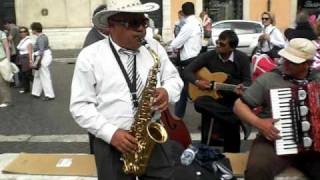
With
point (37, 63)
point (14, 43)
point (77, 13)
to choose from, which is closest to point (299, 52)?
point (37, 63)

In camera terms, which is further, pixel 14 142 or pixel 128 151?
pixel 14 142

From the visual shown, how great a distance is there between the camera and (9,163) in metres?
4.85

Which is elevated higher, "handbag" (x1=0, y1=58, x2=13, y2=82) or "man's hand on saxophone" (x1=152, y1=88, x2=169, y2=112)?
"man's hand on saxophone" (x1=152, y1=88, x2=169, y2=112)

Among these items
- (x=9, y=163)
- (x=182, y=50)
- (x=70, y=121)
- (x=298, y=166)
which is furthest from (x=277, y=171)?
(x=70, y=121)

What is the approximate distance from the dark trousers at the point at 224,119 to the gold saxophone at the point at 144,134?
7.31 feet

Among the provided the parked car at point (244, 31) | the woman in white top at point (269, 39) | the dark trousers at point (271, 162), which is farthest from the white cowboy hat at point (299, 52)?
the parked car at point (244, 31)

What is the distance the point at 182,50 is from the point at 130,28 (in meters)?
4.72

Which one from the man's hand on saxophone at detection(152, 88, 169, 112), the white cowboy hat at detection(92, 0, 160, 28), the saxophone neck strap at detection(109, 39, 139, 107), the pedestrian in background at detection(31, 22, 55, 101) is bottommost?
the pedestrian in background at detection(31, 22, 55, 101)

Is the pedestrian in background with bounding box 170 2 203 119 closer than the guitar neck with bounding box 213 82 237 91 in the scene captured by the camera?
No

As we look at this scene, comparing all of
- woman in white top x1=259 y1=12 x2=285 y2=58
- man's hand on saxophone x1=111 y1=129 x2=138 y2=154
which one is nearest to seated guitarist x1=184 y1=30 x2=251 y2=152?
man's hand on saxophone x1=111 y1=129 x2=138 y2=154

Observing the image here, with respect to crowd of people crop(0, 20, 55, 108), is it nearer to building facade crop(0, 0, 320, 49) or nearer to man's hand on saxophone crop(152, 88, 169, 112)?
man's hand on saxophone crop(152, 88, 169, 112)

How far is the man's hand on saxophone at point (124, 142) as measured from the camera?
9.64ft

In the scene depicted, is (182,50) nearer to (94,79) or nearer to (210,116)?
(210,116)

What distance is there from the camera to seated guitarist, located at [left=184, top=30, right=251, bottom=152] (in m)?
5.22
